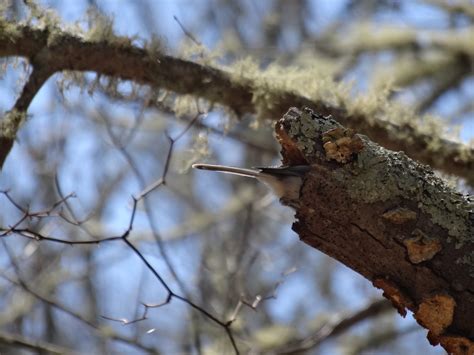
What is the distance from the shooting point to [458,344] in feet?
4.79

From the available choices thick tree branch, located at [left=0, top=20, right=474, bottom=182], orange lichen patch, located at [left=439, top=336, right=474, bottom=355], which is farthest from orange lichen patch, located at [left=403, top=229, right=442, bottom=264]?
thick tree branch, located at [left=0, top=20, right=474, bottom=182]

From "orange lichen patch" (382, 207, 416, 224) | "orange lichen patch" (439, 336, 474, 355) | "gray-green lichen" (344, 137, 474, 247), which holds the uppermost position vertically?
"gray-green lichen" (344, 137, 474, 247)

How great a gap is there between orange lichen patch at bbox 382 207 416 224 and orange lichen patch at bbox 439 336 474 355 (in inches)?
10.7

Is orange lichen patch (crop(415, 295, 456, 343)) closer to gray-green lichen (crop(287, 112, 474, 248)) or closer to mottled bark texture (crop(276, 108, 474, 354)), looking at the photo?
mottled bark texture (crop(276, 108, 474, 354))

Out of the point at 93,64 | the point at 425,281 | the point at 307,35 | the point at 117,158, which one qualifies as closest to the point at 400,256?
the point at 425,281

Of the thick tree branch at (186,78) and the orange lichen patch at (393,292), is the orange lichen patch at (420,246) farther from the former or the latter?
the thick tree branch at (186,78)

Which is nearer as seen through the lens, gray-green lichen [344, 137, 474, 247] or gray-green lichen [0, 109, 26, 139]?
gray-green lichen [344, 137, 474, 247]

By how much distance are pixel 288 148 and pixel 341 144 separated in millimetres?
115

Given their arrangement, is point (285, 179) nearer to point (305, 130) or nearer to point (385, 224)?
point (305, 130)

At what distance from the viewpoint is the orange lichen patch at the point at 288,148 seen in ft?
4.71

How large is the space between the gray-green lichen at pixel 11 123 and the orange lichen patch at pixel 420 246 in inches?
42.6

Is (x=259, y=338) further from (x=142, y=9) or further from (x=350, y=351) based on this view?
(x=142, y=9)

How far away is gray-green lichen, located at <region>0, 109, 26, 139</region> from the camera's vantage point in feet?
6.18

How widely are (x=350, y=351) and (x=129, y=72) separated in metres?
1.71
